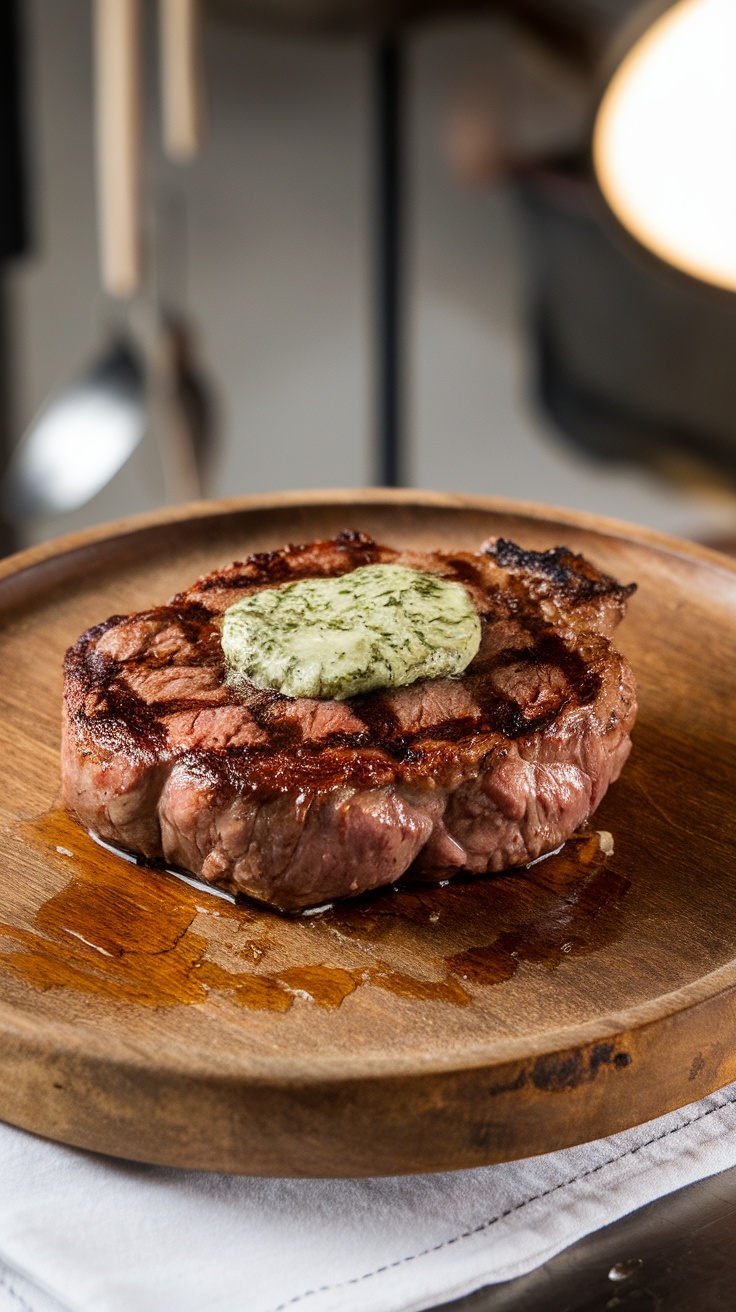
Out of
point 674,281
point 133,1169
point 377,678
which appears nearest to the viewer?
point 133,1169

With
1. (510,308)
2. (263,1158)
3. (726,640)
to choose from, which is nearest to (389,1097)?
(263,1158)

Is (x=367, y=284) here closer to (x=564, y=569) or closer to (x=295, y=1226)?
(x=564, y=569)

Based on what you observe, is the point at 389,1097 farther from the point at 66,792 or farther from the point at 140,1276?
the point at 66,792

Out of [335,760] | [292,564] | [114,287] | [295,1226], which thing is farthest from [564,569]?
[114,287]

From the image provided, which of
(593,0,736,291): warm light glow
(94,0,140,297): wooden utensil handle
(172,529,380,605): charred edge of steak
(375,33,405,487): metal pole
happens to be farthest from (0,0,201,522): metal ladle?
(593,0,736,291): warm light glow

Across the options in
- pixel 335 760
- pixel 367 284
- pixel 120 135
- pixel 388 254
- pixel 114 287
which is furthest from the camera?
pixel 367 284
